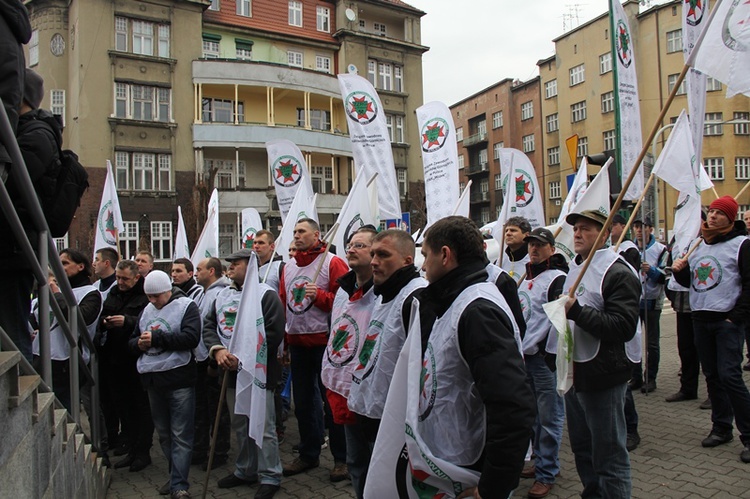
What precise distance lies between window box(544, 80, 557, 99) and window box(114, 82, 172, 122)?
110 ft

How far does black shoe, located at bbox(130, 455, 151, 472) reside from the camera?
19.4 ft

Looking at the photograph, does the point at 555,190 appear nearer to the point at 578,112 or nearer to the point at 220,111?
the point at 578,112

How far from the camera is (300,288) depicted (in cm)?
579

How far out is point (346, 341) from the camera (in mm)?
4301

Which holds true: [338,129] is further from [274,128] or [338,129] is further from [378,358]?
[378,358]

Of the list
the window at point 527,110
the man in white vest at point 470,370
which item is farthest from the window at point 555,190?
the man in white vest at point 470,370

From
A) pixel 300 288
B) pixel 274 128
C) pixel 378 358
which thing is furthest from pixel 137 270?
pixel 274 128

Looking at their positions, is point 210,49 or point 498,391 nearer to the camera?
point 498,391

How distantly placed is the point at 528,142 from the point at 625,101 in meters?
50.5

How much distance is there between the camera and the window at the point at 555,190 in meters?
49.9

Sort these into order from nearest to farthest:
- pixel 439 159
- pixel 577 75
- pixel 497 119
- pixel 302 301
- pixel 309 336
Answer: pixel 309 336, pixel 302 301, pixel 439 159, pixel 577 75, pixel 497 119

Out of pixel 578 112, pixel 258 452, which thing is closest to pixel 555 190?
pixel 578 112

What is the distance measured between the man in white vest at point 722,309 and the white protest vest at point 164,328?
4.88 metres

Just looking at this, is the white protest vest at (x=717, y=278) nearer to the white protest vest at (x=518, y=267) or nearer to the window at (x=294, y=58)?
the white protest vest at (x=518, y=267)
